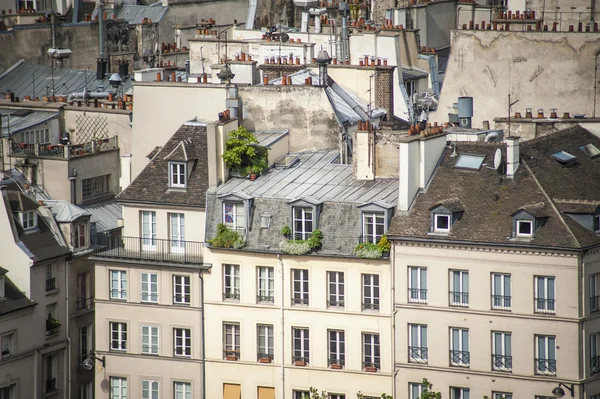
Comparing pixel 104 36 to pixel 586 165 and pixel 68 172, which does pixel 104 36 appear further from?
pixel 586 165

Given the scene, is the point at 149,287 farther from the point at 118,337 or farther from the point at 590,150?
the point at 590,150

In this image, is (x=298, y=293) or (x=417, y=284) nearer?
(x=417, y=284)

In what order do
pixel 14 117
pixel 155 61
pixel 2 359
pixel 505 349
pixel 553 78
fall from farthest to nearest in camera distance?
pixel 155 61
pixel 14 117
pixel 553 78
pixel 2 359
pixel 505 349

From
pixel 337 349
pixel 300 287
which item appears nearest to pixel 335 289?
pixel 300 287

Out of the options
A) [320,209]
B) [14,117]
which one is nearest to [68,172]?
[14,117]

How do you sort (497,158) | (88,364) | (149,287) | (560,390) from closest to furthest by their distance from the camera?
(560,390), (497,158), (149,287), (88,364)
